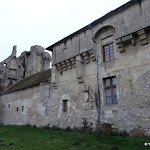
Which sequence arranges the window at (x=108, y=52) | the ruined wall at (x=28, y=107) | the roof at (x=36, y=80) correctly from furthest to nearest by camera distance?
the roof at (x=36, y=80), the ruined wall at (x=28, y=107), the window at (x=108, y=52)

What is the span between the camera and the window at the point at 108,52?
888 cm

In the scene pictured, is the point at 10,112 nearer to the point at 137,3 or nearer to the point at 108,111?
the point at 108,111

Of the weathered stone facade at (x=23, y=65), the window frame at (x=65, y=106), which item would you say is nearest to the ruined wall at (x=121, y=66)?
the window frame at (x=65, y=106)

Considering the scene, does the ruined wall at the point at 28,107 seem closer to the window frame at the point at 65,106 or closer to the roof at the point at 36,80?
the roof at the point at 36,80

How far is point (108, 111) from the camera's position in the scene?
8.23m

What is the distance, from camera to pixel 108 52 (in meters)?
9.07

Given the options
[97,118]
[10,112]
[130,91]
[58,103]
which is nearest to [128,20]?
[130,91]

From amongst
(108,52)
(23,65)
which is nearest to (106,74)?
(108,52)

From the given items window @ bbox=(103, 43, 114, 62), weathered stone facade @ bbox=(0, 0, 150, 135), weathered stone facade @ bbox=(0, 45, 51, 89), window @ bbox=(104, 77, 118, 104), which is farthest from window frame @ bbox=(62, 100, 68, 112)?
weathered stone facade @ bbox=(0, 45, 51, 89)

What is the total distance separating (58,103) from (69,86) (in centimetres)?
170

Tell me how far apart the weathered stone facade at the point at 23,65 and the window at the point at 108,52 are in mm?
19425

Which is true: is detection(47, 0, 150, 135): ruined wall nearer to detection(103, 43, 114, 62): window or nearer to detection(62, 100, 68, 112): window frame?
detection(103, 43, 114, 62): window

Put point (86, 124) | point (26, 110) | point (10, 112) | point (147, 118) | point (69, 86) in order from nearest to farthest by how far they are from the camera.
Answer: point (147, 118), point (86, 124), point (69, 86), point (26, 110), point (10, 112)

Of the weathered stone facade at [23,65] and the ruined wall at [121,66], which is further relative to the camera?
the weathered stone facade at [23,65]
